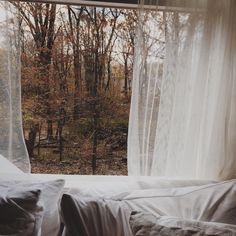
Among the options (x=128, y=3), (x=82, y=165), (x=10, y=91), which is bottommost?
(x=82, y=165)

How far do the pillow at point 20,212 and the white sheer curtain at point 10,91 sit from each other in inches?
17.4

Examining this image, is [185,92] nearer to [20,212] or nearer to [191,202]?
[191,202]

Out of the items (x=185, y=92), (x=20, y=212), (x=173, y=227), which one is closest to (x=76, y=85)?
(x=185, y=92)

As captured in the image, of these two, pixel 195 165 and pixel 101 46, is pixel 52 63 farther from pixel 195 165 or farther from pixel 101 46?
pixel 195 165

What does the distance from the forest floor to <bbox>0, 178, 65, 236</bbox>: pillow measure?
0.74m

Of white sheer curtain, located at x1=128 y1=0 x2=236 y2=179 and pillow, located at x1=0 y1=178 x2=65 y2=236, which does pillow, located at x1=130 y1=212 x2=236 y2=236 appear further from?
white sheer curtain, located at x1=128 y1=0 x2=236 y2=179

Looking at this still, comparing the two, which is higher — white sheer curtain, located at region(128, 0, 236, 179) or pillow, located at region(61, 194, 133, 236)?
white sheer curtain, located at region(128, 0, 236, 179)

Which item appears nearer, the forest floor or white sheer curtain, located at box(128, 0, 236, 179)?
white sheer curtain, located at box(128, 0, 236, 179)

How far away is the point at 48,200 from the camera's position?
1155mm

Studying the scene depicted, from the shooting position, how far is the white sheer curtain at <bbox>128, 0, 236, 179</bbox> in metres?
1.48

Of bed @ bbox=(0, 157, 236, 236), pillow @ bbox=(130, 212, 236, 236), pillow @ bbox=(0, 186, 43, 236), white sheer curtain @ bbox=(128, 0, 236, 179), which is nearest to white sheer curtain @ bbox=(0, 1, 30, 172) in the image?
bed @ bbox=(0, 157, 236, 236)

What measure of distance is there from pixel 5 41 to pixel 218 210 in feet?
3.81

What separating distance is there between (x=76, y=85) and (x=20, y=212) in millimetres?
964

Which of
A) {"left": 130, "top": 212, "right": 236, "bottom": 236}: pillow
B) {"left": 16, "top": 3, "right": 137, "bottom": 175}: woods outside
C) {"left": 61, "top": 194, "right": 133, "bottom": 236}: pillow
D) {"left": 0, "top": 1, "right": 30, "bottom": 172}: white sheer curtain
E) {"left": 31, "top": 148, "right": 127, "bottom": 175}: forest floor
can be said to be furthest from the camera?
{"left": 31, "top": 148, "right": 127, "bottom": 175}: forest floor
